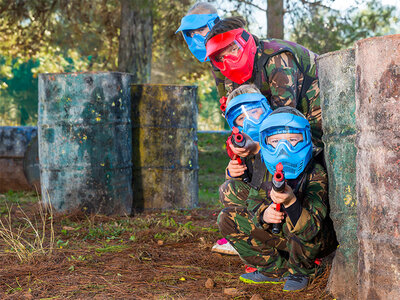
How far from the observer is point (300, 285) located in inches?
121

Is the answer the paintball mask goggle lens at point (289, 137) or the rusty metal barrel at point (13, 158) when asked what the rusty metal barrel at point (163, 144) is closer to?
the rusty metal barrel at point (13, 158)

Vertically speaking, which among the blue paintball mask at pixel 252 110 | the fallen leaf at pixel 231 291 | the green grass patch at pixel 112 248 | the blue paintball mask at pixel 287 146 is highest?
the blue paintball mask at pixel 252 110

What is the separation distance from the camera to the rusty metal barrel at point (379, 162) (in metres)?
2.36

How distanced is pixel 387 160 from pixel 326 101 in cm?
69

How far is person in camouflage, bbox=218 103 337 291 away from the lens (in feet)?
9.48

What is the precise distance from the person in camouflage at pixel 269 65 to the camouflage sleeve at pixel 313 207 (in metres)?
0.34

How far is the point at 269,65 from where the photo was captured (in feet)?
11.2

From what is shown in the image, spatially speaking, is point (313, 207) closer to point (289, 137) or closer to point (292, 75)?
point (289, 137)

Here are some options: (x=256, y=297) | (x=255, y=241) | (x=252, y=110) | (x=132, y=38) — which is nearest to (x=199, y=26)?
(x=252, y=110)

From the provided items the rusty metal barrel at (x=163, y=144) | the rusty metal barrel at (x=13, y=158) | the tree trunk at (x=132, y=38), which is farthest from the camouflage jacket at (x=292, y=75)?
the tree trunk at (x=132, y=38)

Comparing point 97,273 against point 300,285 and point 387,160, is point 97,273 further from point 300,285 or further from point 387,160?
point 387,160

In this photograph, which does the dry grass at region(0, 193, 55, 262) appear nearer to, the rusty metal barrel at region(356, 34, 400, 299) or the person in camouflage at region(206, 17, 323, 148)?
the person in camouflage at region(206, 17, 323, 148)

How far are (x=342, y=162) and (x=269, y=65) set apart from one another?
0.89 m

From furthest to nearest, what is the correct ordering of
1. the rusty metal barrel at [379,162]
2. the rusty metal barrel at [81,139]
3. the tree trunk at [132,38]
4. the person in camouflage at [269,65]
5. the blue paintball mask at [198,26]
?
the tree trunk at [132,38], the rusty metal barrel at [81,139], the blue paintball mask at [198,26], the person in camouflage at [269,65], the rusty metal barrel at [379,162]
